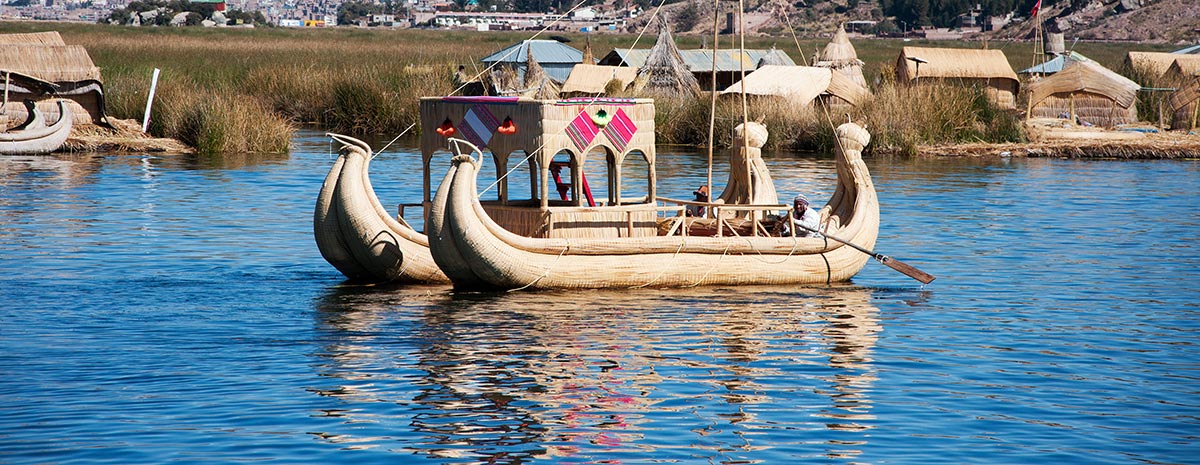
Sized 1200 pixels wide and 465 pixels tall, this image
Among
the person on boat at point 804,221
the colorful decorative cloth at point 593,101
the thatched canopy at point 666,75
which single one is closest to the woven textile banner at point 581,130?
the colorful decorative cloth at point 593,101

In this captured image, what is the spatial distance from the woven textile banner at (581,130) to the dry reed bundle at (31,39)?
73.7 ft

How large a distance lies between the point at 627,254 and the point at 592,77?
93.4 feet

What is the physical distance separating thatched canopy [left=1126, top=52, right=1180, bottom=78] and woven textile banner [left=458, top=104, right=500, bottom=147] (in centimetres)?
3576

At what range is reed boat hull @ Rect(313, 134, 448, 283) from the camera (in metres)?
14.5

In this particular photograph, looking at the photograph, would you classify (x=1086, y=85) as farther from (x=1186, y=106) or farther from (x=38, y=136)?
(x=38, y=136)

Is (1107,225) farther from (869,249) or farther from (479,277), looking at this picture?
(479,277)

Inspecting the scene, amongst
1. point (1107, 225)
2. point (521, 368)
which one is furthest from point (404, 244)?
point (1107, 225)

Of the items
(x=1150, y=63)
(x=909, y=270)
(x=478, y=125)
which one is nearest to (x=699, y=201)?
(x=909, y=270)

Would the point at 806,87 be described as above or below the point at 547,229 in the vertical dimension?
above

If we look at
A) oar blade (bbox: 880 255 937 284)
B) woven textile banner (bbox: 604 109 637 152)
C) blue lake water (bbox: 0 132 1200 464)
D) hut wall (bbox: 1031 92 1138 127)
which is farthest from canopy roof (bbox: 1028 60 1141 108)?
woven textile banner (bbox: 604 109 637 152)

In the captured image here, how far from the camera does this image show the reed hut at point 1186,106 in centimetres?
3906

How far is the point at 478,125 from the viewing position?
15141 millimetres

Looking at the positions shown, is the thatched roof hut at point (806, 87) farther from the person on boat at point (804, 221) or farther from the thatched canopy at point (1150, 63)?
the person on boat at point (804, 221)

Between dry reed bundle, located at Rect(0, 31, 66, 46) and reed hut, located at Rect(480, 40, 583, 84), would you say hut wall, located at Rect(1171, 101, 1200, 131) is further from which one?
dry reed bundle, located at Rect(0, 31, 66, 46)
